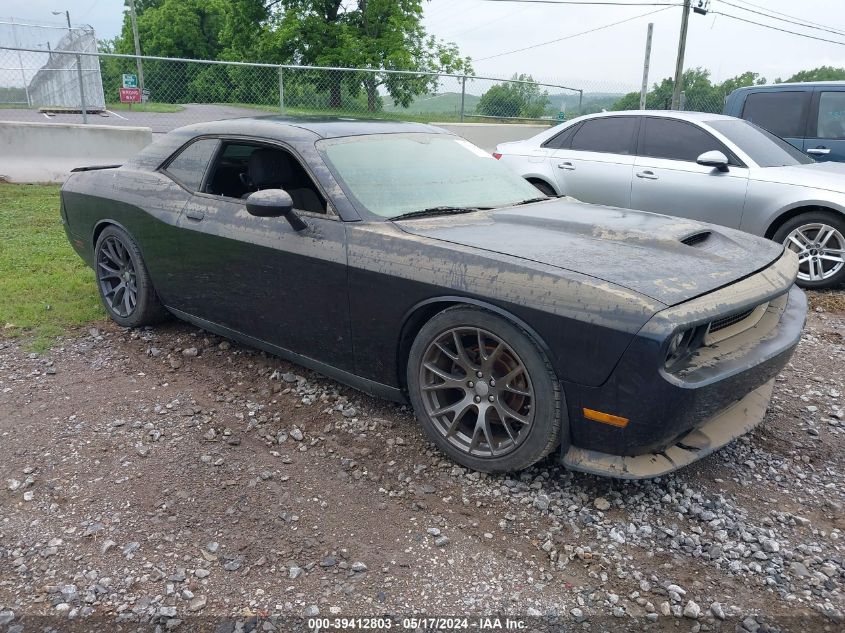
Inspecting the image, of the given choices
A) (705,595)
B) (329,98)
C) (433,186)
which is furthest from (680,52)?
(705,595)

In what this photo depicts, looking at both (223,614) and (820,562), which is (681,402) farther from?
(223,614)

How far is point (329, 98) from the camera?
13047 millimetres

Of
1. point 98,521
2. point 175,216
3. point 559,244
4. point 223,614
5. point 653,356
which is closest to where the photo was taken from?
point 223,614

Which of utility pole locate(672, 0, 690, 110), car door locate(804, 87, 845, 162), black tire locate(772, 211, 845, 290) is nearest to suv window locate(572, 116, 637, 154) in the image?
black tire locate(772, 211, 845, 290)

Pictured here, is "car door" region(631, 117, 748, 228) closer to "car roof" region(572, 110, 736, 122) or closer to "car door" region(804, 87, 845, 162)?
"car roof" region(572, 110, 736, 122)

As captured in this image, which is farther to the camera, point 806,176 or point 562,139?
point 562,139

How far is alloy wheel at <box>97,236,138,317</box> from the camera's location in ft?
15.1

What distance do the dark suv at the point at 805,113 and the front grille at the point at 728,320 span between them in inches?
250

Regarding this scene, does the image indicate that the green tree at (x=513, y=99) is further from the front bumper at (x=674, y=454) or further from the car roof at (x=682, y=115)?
the front bumper at (x=674, y=454)

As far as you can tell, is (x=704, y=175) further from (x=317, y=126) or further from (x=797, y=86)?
(x=317, y=126)

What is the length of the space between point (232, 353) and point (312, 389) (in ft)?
2.75

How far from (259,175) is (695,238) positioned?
2.40 metres

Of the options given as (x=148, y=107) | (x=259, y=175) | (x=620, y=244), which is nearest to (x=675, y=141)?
(x=620, y=244)

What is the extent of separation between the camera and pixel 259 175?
3863 mm
